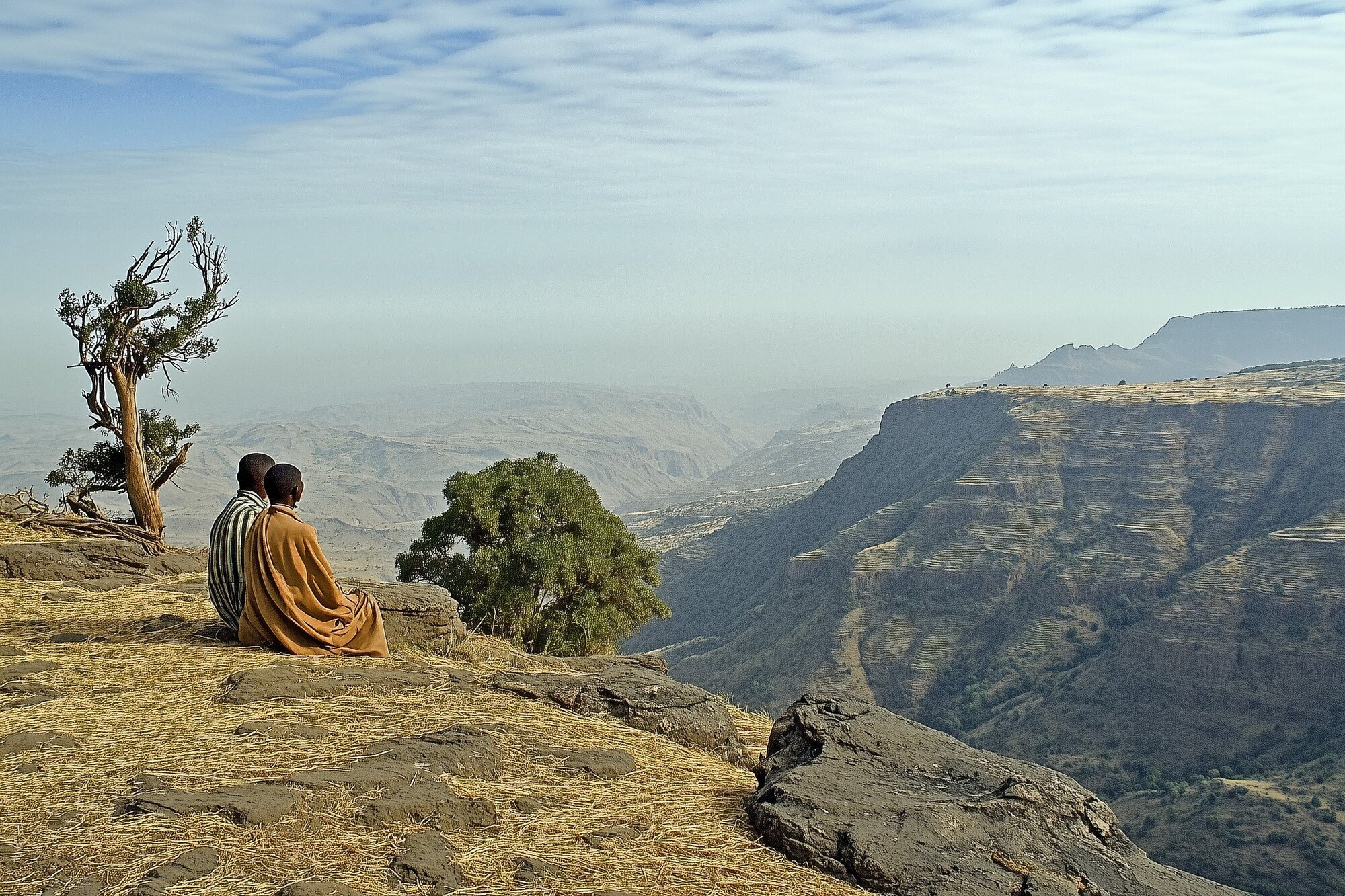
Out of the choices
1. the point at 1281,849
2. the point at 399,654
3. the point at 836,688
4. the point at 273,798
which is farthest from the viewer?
the point at 836,688

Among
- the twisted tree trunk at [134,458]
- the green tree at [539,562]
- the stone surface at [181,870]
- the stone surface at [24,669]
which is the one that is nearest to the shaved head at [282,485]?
the stone surface at [24,669]

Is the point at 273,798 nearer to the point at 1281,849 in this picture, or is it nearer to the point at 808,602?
the point at 1281,849

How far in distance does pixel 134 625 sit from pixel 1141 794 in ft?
221

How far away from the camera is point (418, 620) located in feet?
37.1

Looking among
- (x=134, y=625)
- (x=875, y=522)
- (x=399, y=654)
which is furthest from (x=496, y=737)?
(x=875, y=522)

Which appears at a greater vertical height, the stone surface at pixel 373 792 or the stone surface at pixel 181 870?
the stone surface at pixel 181 870

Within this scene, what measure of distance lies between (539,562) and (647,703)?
1080 centimetres

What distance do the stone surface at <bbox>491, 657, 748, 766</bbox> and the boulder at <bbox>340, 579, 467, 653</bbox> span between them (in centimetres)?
208

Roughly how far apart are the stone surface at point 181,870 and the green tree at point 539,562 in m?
13.2

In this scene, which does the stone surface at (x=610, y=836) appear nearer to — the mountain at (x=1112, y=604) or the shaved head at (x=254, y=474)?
the shaved head at (x=254, y=474)

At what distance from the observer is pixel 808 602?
4405 inches

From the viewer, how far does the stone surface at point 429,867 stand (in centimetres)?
492

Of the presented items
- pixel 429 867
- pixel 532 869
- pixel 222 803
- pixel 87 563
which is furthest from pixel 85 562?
pixel 532 869

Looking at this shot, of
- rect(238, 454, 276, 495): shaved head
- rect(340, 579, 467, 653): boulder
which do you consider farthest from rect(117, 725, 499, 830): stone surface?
rect(340, 579, 467, 653): boulder
